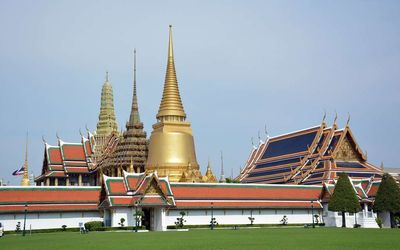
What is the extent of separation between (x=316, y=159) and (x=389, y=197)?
17.7 metres

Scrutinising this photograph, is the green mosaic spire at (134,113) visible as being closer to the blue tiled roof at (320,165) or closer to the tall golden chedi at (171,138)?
the tall golden chedi at (171,138)

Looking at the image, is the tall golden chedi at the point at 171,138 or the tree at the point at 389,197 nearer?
the tree at the point at 389,197

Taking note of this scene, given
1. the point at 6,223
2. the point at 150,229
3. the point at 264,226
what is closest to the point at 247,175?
the point at 264,226

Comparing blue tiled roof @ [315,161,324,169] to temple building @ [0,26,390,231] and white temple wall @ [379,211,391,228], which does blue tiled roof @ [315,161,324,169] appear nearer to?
temple building @ [0,26,390,231]

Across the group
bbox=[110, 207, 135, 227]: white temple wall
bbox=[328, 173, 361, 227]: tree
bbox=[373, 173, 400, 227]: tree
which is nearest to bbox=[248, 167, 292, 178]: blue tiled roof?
bbox=[328, 173, 361, 227]: tree

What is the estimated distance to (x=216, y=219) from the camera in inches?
2080

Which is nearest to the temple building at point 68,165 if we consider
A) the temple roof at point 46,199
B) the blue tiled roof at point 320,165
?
the temple roof at point 46,199

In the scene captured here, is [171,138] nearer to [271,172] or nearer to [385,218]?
[271,172]

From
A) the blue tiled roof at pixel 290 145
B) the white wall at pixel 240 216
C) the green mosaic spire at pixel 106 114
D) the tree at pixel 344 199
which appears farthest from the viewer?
the green mosaic spire at pixel 106 114

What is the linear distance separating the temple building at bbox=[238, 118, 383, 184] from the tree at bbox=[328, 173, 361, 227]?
40.8 feet

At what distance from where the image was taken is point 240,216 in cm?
5409

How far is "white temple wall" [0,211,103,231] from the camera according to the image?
48.3 meters

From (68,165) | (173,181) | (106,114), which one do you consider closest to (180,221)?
(173,181)

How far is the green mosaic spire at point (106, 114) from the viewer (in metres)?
95.1
